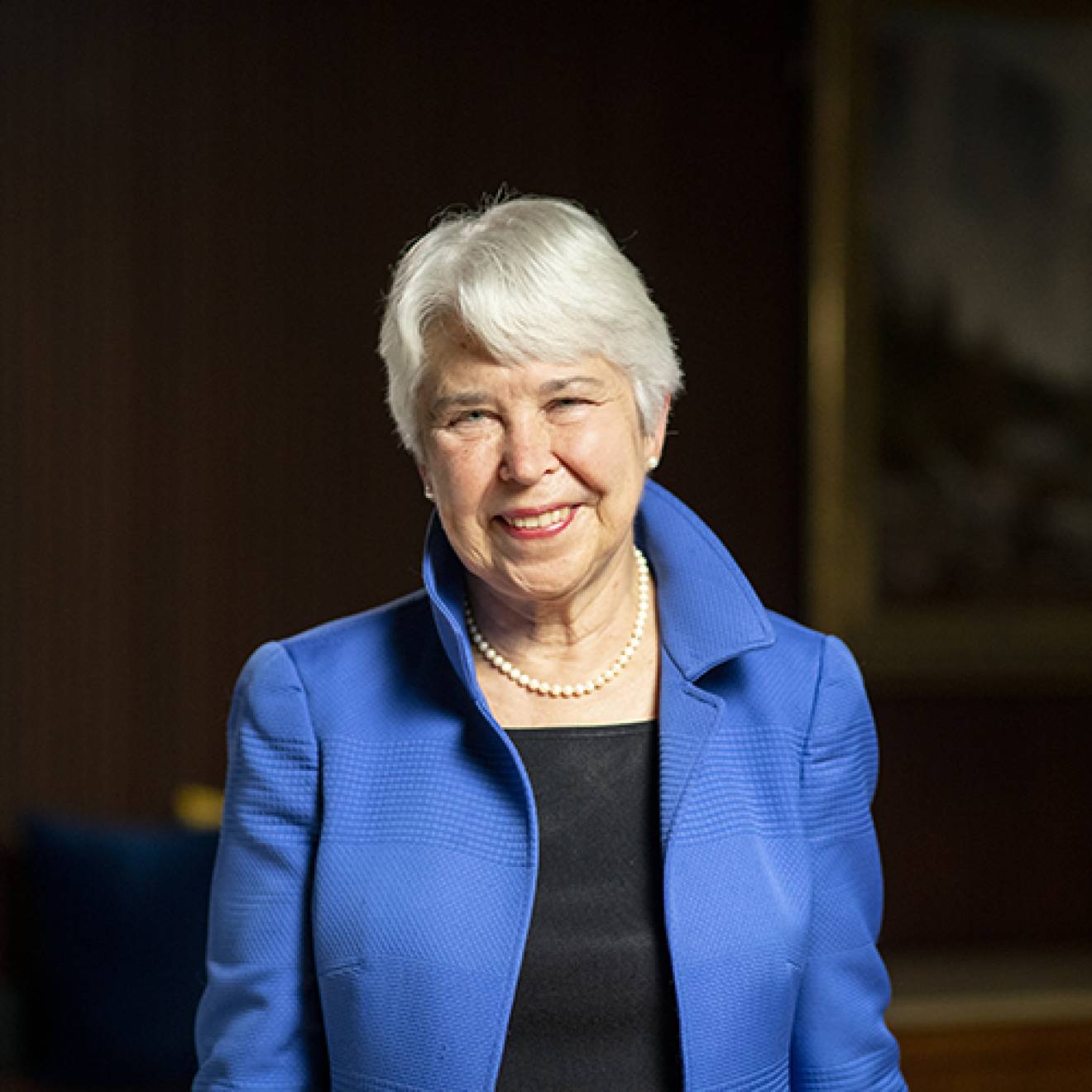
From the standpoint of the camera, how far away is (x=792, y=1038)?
1783 millimetres

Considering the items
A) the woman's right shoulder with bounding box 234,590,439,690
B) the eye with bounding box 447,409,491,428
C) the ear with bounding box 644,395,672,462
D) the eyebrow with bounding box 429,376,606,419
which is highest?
the eyebrow with bounding box 429,376,606,419

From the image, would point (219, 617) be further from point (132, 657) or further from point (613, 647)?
point (613, 647)

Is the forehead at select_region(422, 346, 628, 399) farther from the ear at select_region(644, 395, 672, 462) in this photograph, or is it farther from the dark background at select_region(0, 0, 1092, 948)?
the dark background at select_region(0, 0, 1092, 948)

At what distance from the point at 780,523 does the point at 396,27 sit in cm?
186

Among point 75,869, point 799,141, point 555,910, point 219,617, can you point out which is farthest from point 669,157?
point 555,910

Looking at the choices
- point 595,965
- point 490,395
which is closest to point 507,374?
point 490,395

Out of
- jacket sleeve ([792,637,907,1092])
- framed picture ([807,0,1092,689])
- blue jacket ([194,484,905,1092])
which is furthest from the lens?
framed picture ([807,0,1092,689])

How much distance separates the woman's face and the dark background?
276cm

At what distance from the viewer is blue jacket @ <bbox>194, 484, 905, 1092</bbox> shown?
1.62m

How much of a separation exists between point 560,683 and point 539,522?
224 millimetres

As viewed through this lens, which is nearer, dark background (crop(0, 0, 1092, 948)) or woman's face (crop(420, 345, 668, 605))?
woman's face (crop(420, 345, 668, 605))

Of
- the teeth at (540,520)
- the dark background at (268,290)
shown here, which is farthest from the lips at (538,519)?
the dark background at (268,290)

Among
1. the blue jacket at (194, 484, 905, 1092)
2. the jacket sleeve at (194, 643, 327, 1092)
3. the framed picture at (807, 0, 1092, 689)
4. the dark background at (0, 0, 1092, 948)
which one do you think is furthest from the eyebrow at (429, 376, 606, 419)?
the framed picture at (807, 0, 1092, 689)

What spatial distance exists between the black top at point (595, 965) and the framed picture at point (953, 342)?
9.99 ft
